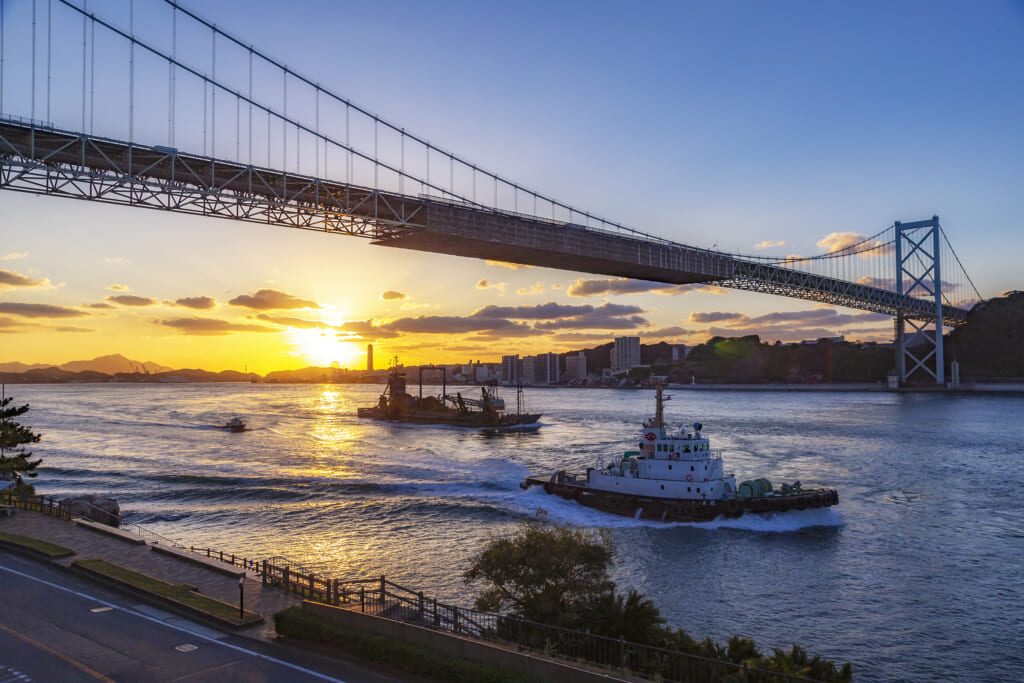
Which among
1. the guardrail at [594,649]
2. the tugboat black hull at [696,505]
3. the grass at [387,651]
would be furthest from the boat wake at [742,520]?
the grass at [387,651]

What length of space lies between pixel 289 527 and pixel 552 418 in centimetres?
7865

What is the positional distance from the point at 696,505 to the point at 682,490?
1091mm

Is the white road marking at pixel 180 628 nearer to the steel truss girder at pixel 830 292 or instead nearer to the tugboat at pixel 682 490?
the tugboat at pixel 682 490

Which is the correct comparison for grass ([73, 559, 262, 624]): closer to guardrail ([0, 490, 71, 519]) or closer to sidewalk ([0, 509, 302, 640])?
sidewalk ([0, 509, 302, 640])

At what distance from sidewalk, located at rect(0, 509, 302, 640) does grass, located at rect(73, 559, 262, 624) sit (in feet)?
1.50

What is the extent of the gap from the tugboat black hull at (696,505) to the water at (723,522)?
607mm

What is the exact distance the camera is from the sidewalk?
1677 centimetres

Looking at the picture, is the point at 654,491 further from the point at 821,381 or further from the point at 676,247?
the point at 821,381

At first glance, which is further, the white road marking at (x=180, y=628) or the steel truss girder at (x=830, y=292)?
the steel truss girder at (x=830, y=292)

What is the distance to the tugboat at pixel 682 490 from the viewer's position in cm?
3303

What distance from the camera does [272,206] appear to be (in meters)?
38.7

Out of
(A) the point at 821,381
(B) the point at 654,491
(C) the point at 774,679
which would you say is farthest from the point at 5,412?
(A) the point at 821,381

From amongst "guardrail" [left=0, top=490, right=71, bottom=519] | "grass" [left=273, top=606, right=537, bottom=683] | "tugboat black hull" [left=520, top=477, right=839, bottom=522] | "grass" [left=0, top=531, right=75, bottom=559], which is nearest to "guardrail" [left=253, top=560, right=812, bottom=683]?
"grass" [left=273, top=606, right=537, bottom=683]

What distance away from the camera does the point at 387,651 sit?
1274cm
